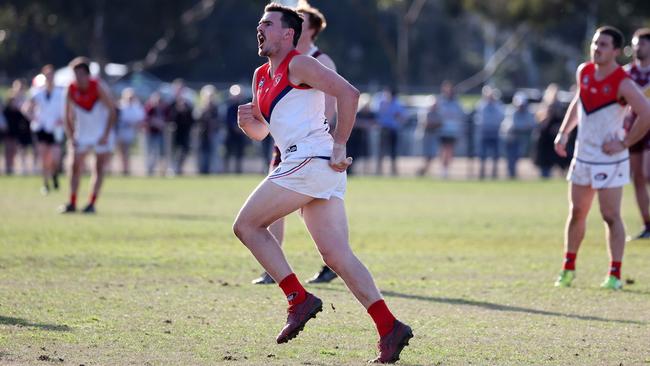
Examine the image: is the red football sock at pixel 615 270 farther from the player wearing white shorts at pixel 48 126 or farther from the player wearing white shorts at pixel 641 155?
the player wearing white shorts at pixel 48 126

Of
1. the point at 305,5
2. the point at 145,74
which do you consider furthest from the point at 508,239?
the point at 145,74

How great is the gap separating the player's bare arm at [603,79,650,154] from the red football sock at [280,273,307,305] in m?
4.19

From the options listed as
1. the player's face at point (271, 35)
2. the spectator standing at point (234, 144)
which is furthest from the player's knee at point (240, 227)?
the spectator standing at point (234, 144)

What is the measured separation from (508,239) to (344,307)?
654 cm

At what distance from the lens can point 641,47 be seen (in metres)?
14.5

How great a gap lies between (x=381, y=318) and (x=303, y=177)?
0.95 metres

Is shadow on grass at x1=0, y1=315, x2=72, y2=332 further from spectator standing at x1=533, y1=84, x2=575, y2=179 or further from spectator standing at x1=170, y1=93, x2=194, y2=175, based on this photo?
spectator standing at x1=170, y1=93, x2=194, y2=175

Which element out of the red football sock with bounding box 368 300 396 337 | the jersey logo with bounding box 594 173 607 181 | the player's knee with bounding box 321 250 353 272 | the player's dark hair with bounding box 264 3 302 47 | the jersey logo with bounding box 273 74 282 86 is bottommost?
the red football sock with bounding box 368 300 396 337

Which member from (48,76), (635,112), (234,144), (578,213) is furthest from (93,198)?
(234,144)

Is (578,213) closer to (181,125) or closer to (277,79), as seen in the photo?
(277,79)

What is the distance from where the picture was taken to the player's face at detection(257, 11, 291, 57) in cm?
757

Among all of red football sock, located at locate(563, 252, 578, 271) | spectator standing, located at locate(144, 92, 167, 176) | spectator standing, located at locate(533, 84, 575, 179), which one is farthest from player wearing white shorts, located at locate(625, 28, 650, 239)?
spectator standing, located at locate(144, 92, 167, 176)

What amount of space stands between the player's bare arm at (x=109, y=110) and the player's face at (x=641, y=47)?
726cm

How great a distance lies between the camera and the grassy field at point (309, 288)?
7.90m
